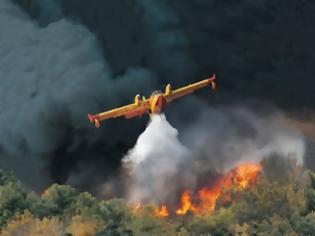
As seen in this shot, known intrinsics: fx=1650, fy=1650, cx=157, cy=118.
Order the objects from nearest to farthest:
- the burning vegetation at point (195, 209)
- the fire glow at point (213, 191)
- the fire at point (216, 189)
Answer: the burning vegetation at point (195, 209)
the fire glow at point (213, 191)
the fire at point (216, 189)

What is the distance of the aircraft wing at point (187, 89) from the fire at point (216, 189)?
9.82 m

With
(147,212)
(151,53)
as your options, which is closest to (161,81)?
(151,53)

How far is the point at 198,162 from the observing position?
554ft

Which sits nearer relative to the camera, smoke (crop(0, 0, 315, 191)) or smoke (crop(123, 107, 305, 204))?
smoke (crop(123, 107, 305, 204))

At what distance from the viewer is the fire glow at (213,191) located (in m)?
168

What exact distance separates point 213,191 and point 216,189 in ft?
1.48

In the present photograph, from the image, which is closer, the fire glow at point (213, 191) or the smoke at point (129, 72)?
the smoke at point (129, 72)

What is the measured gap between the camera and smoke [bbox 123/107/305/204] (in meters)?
167

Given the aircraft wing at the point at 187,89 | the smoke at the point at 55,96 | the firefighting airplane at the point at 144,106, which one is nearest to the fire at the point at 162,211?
the smoke at the point at 55,96

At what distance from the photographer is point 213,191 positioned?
559ft

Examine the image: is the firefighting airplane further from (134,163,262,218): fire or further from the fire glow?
the fire glow

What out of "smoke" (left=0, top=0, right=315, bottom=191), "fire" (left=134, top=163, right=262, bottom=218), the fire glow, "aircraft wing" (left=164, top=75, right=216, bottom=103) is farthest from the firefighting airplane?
the fire glow

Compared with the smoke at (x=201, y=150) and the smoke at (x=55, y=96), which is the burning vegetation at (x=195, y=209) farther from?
the smoke at (x=55, y=96)

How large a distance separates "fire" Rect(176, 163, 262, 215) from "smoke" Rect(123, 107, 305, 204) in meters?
0.68
